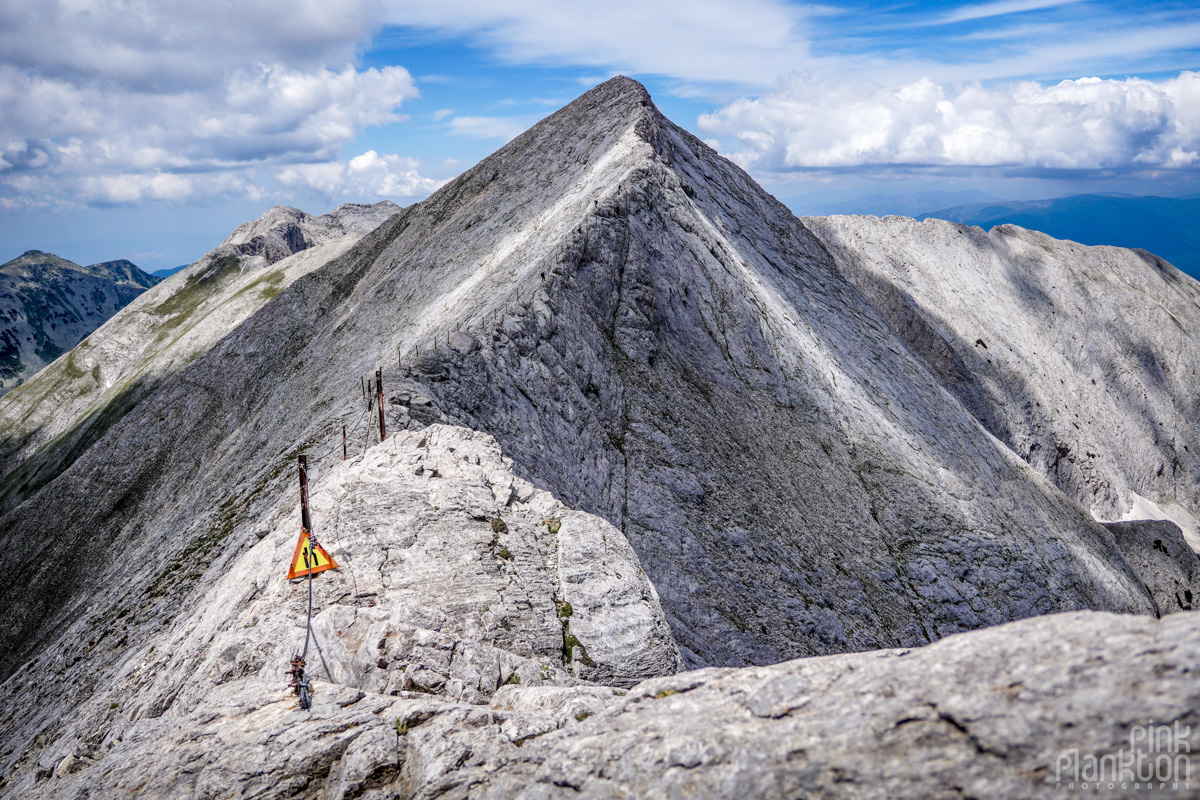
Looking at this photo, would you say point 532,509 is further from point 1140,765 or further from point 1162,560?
point 1162,560

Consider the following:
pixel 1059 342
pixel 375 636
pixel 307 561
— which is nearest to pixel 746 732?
pixel 375 636

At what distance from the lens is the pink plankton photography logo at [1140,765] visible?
6.39 m

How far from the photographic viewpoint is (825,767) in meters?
8.01

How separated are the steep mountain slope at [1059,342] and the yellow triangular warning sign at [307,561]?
109m

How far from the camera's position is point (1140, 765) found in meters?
6.54

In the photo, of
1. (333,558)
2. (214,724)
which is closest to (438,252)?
(333,558)

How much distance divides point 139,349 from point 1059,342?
207 meters

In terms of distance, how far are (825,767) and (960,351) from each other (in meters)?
117

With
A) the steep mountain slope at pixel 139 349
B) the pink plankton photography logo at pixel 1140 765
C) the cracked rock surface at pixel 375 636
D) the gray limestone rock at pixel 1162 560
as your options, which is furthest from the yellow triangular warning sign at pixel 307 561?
the steep mountain slope at pixel 139 349

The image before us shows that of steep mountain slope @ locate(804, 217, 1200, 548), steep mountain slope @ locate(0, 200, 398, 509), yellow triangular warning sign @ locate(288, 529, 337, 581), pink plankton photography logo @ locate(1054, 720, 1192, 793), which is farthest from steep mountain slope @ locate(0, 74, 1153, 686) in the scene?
steep mountain slope @ locate(804, 217, 1200, 548)

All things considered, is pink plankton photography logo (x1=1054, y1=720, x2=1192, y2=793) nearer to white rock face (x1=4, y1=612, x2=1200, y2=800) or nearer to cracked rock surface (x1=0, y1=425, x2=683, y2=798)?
white rock face (x1=4, y1=612, x2=1200, y2=800)

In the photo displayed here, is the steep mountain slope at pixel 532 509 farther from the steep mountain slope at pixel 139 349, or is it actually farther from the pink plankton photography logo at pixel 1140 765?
the steep mountain slope at pixel 139 349

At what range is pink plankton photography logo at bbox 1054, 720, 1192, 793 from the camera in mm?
6391

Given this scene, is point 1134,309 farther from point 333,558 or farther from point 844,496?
point 333,558
